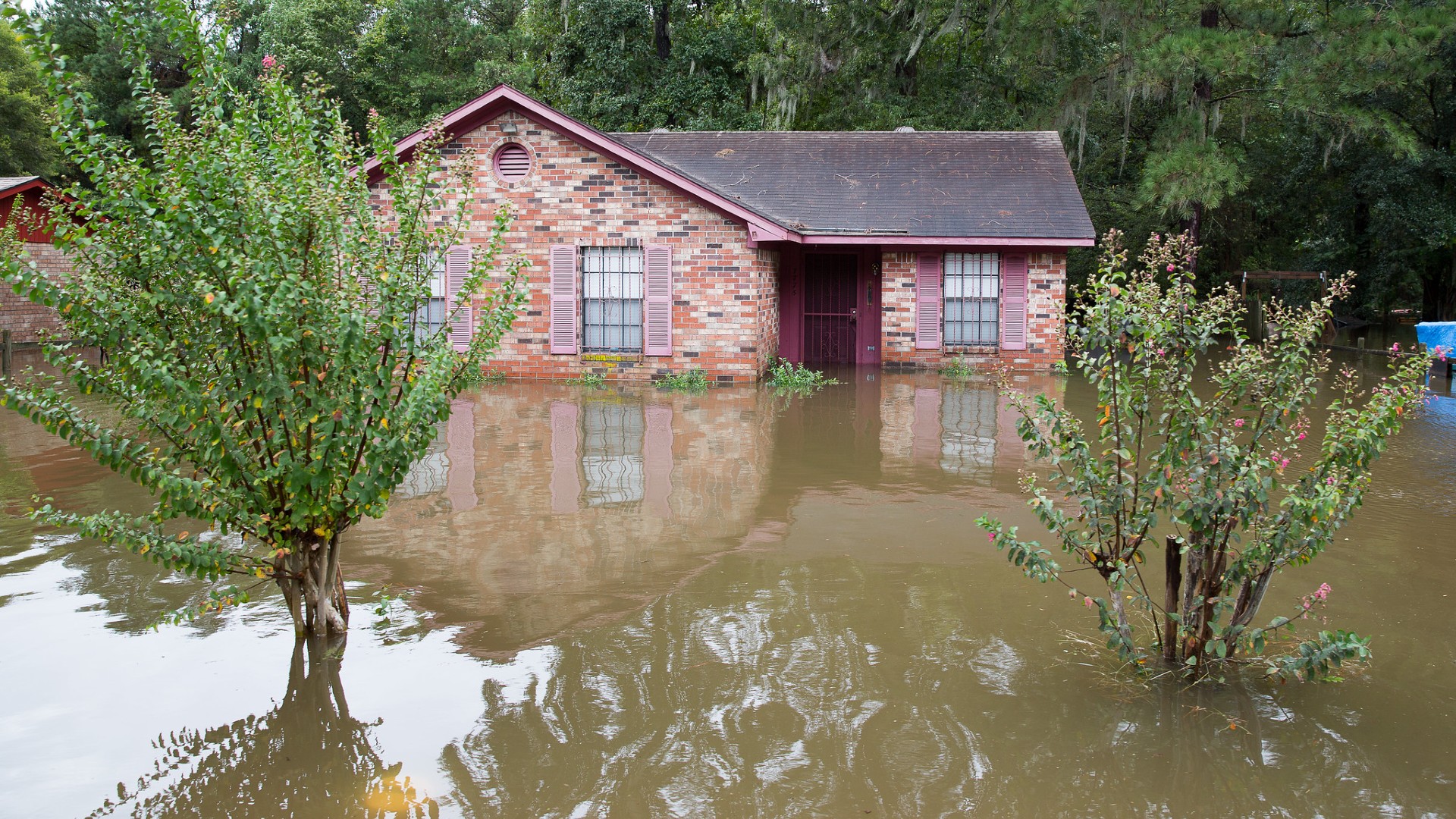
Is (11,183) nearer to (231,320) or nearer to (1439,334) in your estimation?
(231,320)

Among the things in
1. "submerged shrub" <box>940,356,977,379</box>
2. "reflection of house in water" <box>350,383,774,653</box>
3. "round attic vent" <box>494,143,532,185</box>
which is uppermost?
"round attic vent" <box>494,143,532,185</box>

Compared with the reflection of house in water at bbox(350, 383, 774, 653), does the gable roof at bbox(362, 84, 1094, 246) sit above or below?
above

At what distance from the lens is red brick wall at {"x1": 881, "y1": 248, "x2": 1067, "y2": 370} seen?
59.3 feet

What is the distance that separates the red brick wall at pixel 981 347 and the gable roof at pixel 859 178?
704 millimetres

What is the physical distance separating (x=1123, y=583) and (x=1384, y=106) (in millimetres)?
24128

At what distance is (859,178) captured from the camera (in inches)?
768

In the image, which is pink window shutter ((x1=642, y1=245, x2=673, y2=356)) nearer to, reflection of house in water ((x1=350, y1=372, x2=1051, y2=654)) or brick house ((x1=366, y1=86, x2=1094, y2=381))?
brick house ((x1=366, y1=86, x2=1094, y2=381))

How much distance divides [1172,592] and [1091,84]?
20389 millimetres

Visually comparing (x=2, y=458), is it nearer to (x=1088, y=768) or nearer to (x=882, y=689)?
(x=882, y=689)

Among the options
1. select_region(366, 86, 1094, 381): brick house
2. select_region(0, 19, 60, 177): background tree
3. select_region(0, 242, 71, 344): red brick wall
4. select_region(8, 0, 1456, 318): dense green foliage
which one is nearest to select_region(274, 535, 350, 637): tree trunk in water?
select_region(366, 86, 1094, 381): brick house

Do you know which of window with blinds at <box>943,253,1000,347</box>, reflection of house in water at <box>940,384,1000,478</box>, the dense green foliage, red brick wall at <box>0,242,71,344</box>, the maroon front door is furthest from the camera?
red brick wall at <box>0,242,71,344</box>

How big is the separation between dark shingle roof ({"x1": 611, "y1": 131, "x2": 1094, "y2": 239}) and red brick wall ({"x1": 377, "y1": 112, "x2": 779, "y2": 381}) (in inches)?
28.3

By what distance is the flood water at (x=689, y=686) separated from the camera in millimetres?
4426

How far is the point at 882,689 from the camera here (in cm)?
530
